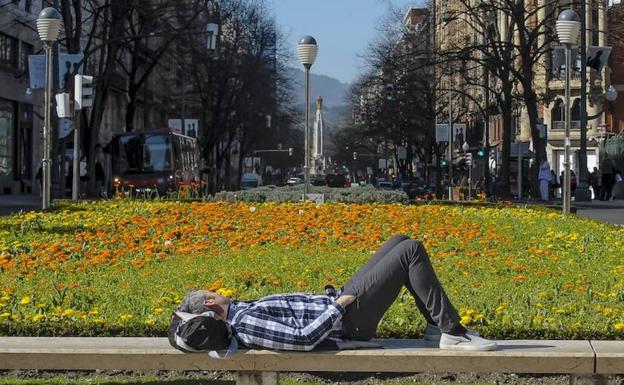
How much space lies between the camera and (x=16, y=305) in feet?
26.7

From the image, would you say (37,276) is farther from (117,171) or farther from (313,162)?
(313,162)

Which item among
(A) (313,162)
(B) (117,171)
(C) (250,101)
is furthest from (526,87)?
(A) (313,162)

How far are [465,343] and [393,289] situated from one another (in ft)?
1.72

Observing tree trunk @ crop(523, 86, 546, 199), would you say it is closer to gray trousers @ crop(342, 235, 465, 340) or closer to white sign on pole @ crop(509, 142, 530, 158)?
white sign on pole @ crop(509, 142, 530, 158)

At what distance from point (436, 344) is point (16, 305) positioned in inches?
131

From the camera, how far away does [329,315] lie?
6199 millimetres

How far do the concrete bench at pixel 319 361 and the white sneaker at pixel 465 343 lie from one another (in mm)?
78

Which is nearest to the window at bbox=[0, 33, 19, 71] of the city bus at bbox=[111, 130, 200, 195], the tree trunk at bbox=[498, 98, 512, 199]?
the city bus at bbox=[111, 130, 200, 195]

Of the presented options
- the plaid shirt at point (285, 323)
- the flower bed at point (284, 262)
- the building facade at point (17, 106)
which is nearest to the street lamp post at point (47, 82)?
the flower bed at point (284, 262)

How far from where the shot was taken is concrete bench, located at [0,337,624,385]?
239 inches

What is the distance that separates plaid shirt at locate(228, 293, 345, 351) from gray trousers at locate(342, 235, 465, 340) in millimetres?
149

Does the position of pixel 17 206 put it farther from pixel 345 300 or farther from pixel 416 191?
pixel 345 300

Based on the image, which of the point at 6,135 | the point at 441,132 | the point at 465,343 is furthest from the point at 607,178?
the point at 465,343

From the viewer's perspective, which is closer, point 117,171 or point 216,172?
point 117,171
